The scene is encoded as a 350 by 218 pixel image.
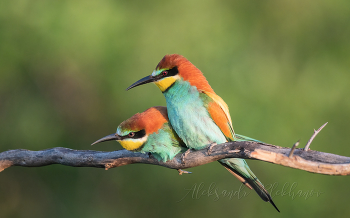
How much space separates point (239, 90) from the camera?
3.81m

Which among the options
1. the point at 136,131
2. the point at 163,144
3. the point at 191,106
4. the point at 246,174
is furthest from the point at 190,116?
the point at 246,174

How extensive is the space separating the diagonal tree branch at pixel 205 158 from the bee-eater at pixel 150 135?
0.08 m

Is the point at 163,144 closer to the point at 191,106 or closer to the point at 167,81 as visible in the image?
the point at 191,106

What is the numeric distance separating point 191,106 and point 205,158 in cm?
34

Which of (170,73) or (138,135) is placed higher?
(170,73)

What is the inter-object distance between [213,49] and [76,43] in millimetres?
1767

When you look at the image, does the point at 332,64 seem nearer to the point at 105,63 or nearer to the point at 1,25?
the point at 105,63

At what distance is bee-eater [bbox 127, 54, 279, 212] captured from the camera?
1.99 meters

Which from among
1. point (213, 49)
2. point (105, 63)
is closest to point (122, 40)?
point (105, 63)

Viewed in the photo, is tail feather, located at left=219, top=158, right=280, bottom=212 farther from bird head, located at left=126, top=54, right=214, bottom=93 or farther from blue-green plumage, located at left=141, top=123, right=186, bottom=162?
bird head, located at left=126, top=54, right=214, bottom=93

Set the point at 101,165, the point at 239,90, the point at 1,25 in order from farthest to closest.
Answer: the point at 1,25 → the point at 239,90 → the point at 101,165

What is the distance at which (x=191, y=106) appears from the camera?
201 centimetres

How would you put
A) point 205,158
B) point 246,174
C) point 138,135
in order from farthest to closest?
point 246,174 → point 138,135 → point 205,158

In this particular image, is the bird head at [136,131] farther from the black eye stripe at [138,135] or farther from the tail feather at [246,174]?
the tail feather at [246,174]
